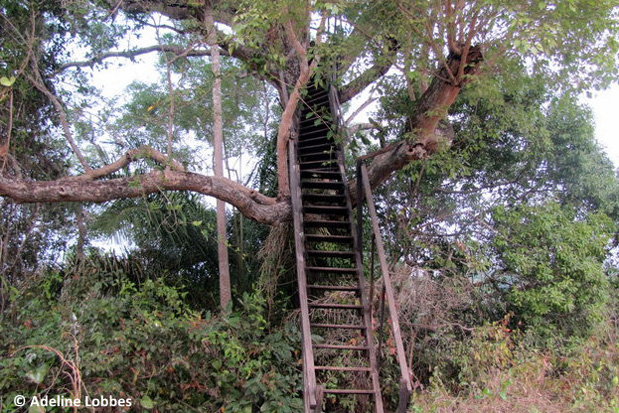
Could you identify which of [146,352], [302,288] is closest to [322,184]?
[302,288]

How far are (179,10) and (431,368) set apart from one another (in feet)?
22.3

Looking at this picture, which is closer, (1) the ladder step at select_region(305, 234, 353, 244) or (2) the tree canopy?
(2) the tree canopy

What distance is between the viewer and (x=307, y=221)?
18.5 feet

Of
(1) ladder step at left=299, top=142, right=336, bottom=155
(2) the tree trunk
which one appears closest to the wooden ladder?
(1) ladder step at left=299, top=142, right=336, bottom=155

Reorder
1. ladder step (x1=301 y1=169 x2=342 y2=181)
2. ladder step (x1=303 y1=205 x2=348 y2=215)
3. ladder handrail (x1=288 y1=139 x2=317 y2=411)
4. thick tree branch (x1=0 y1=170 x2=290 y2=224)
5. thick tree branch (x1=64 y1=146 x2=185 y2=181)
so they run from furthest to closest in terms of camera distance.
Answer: ladder step (x1=301 y1=169 x2=342 y2=181)
ladder step (x1=303 y1=205 x2=348 y2=215)
thick tree branch (x1=64 y1=146 x2=185 y2=181)
thick tree branch (x1=0 y1=170 x2=290 y2=224)
ladder handrail (x1=288 y1=139 x2=317 y2=411)

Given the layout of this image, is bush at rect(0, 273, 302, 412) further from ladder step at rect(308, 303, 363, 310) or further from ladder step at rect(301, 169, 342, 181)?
ladder step at rect(301, 169, 342, 181)

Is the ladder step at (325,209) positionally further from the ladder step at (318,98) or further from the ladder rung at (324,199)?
the ladder step at (318,98)

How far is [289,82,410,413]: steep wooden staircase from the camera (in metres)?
4.59

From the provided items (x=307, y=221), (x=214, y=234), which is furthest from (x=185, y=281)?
(x=307, y=221)

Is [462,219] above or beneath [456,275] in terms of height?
above

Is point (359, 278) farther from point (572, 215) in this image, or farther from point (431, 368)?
point (572, 215)

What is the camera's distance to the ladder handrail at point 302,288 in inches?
150

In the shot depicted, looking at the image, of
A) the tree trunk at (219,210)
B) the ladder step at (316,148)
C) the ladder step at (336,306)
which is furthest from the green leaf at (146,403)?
the ladder step at (316,148)

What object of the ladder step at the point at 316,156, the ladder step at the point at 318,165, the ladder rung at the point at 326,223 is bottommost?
the ladder rung at the point at 326,223
